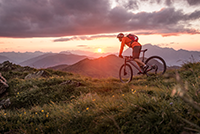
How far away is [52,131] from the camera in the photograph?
10.5 feet

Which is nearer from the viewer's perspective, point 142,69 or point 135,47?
point 135,47

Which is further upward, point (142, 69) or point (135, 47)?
point (135, 47)

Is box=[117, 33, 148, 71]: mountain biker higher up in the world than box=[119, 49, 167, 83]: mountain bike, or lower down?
higher up

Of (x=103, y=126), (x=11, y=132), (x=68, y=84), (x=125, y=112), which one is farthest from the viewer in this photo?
(x=68, y=84)

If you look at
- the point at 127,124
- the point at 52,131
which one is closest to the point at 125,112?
the point at 127,124

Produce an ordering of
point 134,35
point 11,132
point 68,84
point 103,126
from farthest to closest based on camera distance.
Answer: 1. point 134,35
2. point 68,84
3. point 11,132
4. point 103,126

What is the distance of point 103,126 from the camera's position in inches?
114

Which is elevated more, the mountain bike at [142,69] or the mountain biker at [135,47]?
the mountain biker at [135,47]

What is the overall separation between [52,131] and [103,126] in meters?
1.31

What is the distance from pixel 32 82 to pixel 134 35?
774 cm

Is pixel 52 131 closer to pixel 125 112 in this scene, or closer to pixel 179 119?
pixel 125 112

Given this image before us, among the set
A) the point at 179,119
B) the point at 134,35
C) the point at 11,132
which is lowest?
the point at 11,132

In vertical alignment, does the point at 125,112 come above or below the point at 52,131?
above

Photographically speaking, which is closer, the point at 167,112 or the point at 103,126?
the point at 167,112
